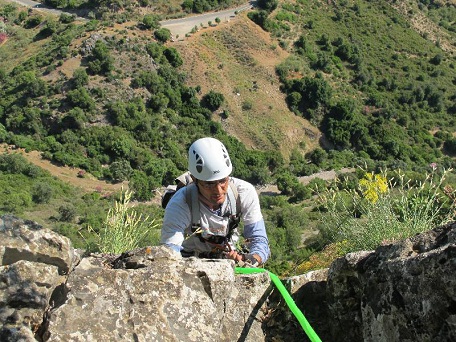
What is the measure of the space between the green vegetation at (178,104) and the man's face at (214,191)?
23.3m

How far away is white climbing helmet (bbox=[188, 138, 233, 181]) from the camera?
12.3ft

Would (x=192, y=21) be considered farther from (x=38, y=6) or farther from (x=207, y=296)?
(x=207, y=296)

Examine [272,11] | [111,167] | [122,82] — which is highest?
[272,11]

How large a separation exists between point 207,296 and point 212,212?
1097 millimetres

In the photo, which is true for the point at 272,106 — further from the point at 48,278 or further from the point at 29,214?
the point at 48,278

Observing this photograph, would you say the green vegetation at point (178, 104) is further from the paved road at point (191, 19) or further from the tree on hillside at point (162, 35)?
the paved road at point (191, 19)

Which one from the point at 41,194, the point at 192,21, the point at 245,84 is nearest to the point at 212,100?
the point at 245,84

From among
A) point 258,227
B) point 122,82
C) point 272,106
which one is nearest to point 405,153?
point 272,106

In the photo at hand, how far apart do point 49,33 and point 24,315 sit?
2182 inches

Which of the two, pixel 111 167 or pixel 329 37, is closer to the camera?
pixel 111 167

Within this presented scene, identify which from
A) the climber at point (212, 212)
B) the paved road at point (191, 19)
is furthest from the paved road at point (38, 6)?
the climber at point (212, 212)

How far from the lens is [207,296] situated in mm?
2945

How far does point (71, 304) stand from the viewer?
105 inches

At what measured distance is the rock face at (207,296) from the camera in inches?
100
